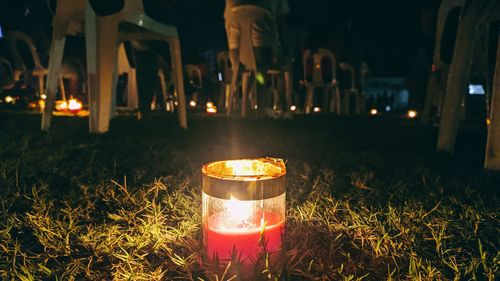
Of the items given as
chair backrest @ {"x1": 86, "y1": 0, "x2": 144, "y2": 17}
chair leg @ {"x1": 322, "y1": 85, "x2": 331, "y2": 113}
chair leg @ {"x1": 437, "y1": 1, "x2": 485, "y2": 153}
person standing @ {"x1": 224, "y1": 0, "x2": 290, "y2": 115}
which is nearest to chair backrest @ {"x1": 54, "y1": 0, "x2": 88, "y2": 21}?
chair backrest @ {"x1": 86, "y1": 0, "x2": 144, "y2": 17}

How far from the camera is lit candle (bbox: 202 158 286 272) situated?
924 millimetres

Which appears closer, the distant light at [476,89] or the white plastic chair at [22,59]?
the white plastic chair at [22,59]

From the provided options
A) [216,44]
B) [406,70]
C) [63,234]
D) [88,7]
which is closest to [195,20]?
[216,44]

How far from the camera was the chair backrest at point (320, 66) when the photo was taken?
720 centimetres

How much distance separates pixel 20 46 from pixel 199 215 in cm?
586

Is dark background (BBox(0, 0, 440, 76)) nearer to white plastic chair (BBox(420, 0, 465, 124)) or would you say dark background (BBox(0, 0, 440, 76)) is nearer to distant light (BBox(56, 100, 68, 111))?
white plastic chair (BBox(420, 0, 465, 124))

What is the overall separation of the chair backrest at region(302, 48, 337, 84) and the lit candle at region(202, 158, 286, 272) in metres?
6.48

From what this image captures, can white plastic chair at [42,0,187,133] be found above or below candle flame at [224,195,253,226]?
above

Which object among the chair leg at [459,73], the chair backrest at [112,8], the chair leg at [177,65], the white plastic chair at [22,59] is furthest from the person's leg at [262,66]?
the white plastic chair at [22,59]

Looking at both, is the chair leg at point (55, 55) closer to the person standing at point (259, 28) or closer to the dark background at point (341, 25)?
the dark background at point (341, 25)

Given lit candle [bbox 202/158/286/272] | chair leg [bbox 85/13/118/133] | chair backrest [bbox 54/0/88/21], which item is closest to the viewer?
lit candle [bbox 202/158/286/272]

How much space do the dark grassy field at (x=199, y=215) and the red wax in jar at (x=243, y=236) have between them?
0.05 meters

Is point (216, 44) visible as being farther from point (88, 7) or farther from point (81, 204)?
point (81, 204)

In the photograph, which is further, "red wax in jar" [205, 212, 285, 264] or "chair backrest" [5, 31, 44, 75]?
"chair backrest" [5, 31, 44, 75]
